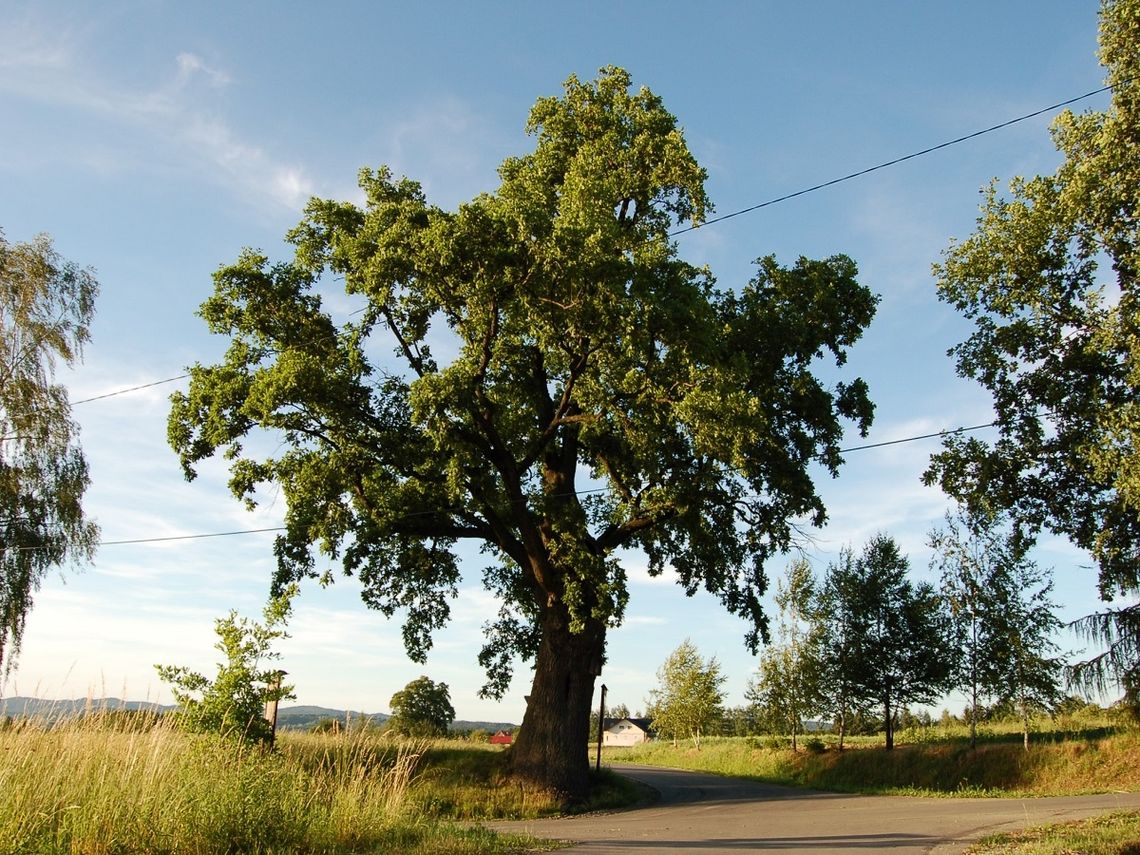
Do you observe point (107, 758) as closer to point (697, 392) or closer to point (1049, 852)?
point (1049, 852)

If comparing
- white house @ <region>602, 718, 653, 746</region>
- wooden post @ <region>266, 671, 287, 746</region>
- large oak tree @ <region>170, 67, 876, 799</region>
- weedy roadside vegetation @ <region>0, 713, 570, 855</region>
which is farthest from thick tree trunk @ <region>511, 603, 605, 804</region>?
white house @ <region>602, 718, 653, 746</region>

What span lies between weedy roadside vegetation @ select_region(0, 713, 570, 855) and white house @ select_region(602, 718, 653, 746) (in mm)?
114448

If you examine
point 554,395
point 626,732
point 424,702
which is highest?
point 554,395

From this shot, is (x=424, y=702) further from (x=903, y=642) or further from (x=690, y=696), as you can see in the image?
(x=903, y=642)

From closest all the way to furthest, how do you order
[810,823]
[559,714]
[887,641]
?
[810,823], [559,714], [887,641]

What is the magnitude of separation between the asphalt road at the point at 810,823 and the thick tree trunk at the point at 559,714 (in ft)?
5.64

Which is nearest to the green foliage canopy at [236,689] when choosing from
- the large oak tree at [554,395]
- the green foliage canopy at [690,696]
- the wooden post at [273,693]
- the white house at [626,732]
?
the wooden post at [273,693]

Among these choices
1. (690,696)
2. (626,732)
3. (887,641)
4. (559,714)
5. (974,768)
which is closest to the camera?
(559,714)

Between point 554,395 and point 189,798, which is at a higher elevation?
point 554,395

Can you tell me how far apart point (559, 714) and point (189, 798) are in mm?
12962

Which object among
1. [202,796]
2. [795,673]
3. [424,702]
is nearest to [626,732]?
[424,702]

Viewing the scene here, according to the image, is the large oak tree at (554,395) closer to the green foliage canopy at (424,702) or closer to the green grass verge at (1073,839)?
the green grass verge at (1073,839)

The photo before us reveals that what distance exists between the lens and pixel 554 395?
21359 mm

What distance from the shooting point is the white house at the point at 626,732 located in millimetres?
118250
